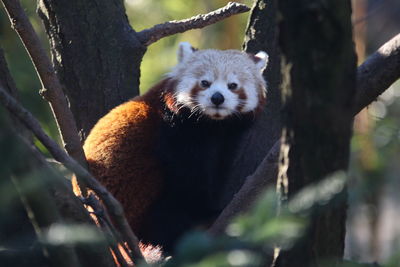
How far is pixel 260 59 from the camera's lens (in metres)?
3.03

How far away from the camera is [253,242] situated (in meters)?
1.11

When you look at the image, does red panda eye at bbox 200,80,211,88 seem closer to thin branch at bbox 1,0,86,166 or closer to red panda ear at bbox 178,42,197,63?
red panda ear at bbox 178,42,197,63

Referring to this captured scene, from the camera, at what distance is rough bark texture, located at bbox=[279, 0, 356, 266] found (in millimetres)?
1354

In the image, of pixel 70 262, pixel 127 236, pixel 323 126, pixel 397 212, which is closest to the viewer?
pixel 323 126

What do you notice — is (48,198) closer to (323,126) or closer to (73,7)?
(323,126)

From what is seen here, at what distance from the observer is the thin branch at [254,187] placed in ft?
7.23

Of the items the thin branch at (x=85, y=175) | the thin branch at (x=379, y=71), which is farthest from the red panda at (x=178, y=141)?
the thin branch at (x=85, y=175)

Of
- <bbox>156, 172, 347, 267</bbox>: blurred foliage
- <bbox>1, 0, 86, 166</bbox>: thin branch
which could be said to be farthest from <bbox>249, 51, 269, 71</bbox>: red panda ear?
<bbox>156, 172, 347, 267</bbox>: blurred foliage

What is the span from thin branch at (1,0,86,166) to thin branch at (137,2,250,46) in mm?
812

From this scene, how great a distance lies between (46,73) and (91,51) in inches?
26.8

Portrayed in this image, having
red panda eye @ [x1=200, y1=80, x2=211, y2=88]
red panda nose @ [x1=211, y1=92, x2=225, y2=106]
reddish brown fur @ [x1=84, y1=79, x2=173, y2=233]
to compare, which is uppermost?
red panda eye @ [x1=200, y1=80, x2=211, y2=88]

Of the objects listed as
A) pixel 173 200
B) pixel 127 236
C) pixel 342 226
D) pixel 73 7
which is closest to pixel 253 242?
pixel 342 226

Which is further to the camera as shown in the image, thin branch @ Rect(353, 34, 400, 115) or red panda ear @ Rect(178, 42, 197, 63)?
red panda ear @ Rect(178, 42, 197, 63)

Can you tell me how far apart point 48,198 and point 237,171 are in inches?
64.7
